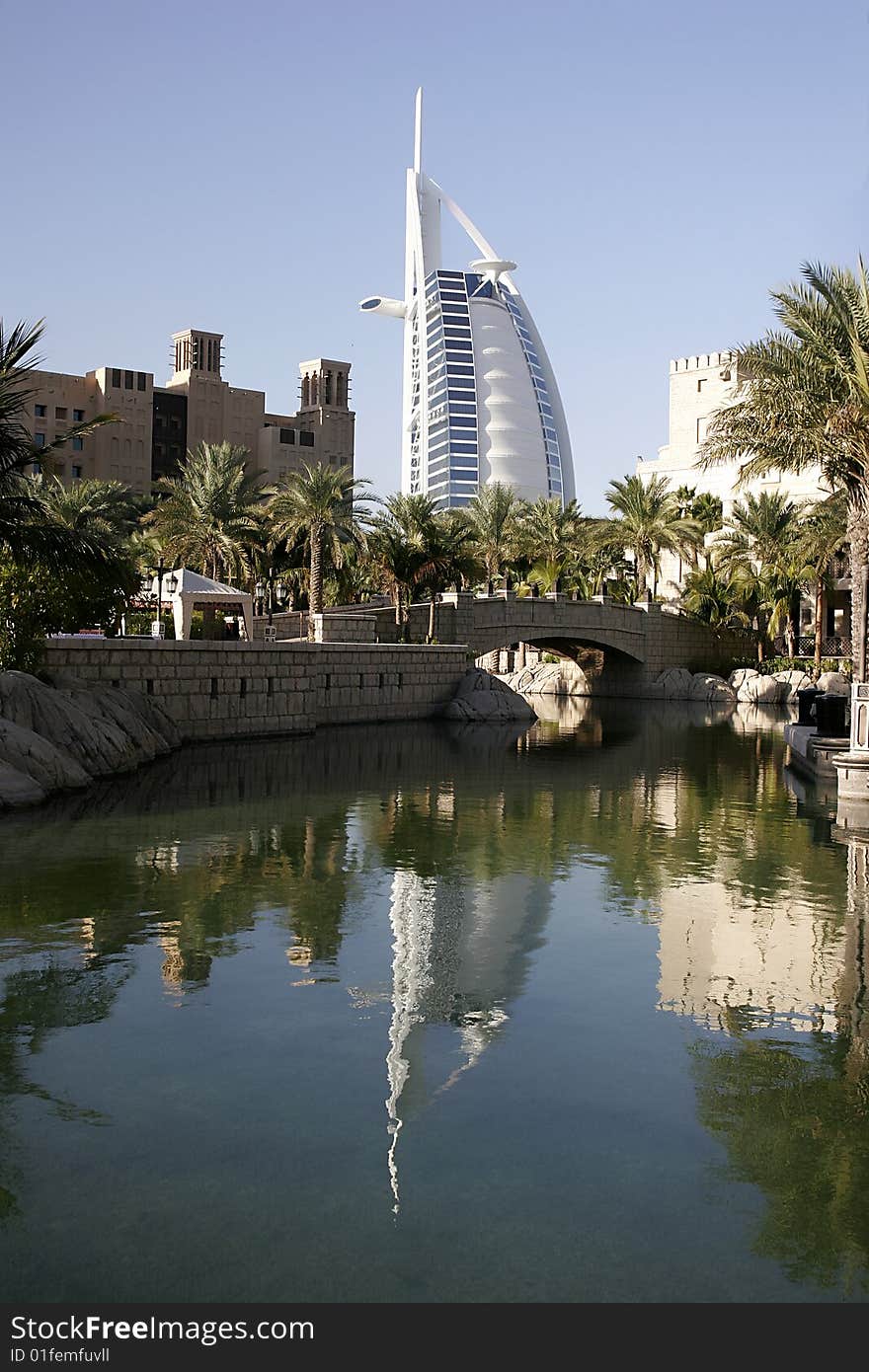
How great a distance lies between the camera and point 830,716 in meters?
24.9

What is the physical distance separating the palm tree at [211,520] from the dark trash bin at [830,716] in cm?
2637

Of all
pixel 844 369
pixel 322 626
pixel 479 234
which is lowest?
pixel 322 626

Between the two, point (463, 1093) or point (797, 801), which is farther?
point (797, 801)

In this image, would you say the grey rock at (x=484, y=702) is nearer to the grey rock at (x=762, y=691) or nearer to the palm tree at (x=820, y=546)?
the grey rock at (x=762, y=691)

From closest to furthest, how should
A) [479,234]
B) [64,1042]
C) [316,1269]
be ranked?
[316,1269]
[64,1042]
[479,234]

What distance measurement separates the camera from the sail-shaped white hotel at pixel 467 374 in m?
171

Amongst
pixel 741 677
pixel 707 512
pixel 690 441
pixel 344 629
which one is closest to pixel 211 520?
pixel 344 629

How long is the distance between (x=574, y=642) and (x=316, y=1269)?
51.9m

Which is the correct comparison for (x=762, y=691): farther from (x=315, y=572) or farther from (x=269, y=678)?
(x=269, y=678)

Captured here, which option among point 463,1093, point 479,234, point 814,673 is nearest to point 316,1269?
point 463,1093

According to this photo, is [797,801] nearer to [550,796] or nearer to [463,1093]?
[550,796]

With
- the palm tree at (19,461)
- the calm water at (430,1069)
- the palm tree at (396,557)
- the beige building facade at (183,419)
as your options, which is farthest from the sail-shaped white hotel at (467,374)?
the calm water at (430,1069)

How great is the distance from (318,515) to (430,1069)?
37.2 m

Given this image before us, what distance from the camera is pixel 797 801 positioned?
20.0 metres
